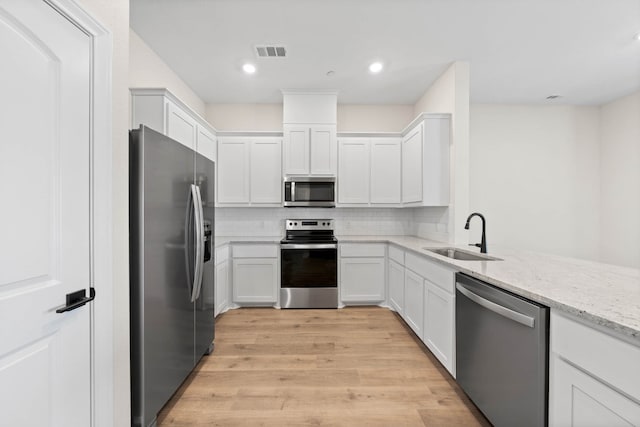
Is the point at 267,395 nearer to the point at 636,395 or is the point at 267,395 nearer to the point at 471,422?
the point at 471,422

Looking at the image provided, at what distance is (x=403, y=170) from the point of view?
390 centimetres

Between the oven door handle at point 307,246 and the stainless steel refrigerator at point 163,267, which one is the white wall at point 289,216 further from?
the stainless steel refrigerator at point 163,267

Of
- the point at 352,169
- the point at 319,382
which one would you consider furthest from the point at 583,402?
the point at 352,169

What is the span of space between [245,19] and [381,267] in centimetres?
309

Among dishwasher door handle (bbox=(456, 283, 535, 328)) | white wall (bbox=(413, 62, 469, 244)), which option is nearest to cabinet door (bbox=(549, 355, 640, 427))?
dishwasher door handle (bbox=(456, 283, 535, 328))

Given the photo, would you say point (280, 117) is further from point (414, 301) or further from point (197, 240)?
point (414, 301)

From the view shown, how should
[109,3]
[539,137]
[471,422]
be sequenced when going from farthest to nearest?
[539,137]
[471,422]
[109,3]

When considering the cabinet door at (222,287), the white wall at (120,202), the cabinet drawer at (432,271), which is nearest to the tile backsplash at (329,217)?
the cabinet door at (222,287)

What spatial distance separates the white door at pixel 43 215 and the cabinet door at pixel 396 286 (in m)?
2.77

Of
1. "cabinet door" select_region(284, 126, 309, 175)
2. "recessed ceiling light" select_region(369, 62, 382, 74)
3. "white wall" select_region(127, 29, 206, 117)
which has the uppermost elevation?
"recessed ceiling light" select_region(369, 62, 382, 74)

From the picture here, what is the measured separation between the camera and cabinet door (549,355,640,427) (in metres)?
0.87

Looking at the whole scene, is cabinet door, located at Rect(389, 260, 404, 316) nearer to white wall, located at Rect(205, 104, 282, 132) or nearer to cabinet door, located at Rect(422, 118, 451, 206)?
cabinet door, located at Rect(422, 118, 451, 206)

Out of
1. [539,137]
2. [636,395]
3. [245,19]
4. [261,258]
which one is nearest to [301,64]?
[245,19]

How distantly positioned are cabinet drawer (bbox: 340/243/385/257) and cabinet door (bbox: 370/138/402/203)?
0.72 meters
